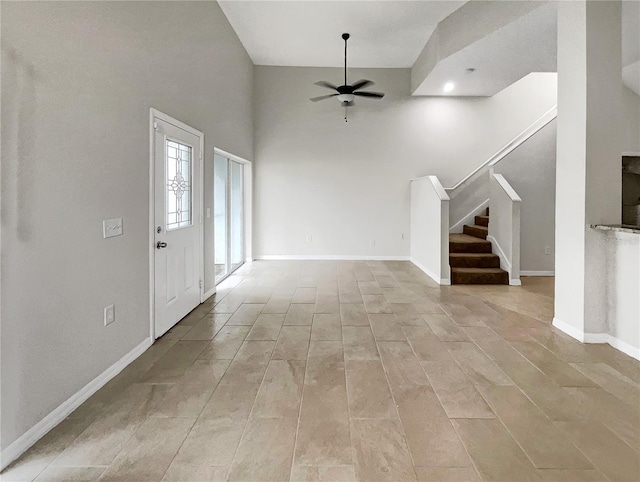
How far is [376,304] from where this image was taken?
454cm

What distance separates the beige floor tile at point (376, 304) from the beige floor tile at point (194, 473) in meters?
2.75

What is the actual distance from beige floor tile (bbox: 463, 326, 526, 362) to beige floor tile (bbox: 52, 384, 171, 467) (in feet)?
8.12

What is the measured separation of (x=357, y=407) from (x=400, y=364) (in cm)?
72

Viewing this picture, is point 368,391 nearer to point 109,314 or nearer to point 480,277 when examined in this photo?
point 109,314

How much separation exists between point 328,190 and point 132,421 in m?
6.08

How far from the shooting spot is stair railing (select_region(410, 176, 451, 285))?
562cm

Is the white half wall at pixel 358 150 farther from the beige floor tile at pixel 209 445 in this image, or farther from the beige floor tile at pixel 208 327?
the beige floor tile at pixel 209 445

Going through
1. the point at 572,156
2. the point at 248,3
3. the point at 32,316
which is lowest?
the point at 32,316

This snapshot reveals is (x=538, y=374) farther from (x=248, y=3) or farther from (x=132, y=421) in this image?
(x=248, y=3)

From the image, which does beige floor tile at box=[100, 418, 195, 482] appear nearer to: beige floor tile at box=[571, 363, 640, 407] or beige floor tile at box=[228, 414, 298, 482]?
beige floor tile at box=[228, 414, 298, 482]

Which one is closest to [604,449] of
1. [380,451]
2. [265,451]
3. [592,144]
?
[380,451]

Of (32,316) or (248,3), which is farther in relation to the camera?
(248,3)

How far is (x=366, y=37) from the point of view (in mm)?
6094

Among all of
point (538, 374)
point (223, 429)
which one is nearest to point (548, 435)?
point (538, 374)
